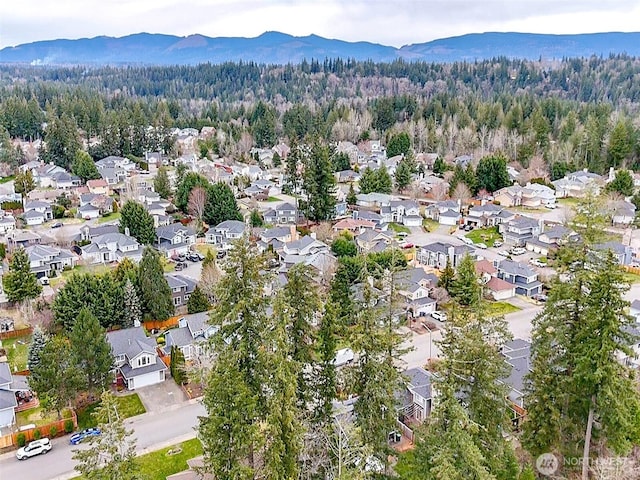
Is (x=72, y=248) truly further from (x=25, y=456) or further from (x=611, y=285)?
(x=611, y=285)

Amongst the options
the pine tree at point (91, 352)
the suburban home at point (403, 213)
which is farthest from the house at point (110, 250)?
the suburban home at point (403, 213)

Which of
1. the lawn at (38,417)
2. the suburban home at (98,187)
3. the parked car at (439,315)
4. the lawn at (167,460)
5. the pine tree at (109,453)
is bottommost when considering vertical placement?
the parked car at (439,315)

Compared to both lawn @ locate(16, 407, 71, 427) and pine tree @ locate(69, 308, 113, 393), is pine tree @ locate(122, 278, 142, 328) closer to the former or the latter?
pine tree @ locate(69, 308, 113, 393)

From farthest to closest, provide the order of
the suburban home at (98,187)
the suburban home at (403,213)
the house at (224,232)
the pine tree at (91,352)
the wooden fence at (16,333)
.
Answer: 1. the suburban home at (98,187)
2. the suburban home at (403,213)
3. the house at (224,232)
4. the wooden fence at (16,333)
5. the pine tree at (91,352)

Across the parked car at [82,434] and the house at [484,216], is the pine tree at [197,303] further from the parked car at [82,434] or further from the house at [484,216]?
the house at [484,216]

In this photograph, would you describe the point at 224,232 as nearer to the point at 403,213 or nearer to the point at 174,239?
the point at 174,239

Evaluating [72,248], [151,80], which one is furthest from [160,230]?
[151,80]
